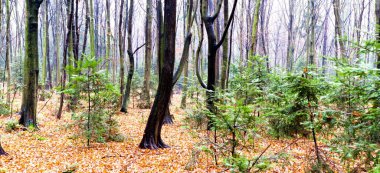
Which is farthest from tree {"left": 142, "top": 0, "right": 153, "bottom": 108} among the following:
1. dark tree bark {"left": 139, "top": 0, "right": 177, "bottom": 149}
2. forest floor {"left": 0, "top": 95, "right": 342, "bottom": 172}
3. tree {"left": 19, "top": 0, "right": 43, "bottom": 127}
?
dark tree bark {"left": 139, "top": 0, "right": 177, "bottom": 149}

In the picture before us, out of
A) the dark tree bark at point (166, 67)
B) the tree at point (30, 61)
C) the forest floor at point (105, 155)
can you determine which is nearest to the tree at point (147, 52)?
the forest floor at point (105, 155)

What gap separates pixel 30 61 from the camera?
787 cm

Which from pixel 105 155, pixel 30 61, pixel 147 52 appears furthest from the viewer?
pixel 147 52

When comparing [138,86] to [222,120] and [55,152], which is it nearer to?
[55,152]

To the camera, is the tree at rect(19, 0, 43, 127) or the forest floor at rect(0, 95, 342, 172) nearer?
the forest floor at rect(0, 95, 342, 172)

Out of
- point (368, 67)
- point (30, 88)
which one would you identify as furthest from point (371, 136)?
point (30, 88)

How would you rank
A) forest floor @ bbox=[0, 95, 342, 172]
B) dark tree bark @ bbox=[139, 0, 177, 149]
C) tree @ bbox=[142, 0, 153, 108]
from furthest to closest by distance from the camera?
tree @ bbox=[142, 0, 153, 108] < dark tree bark @ bbox=[139, 0, 177, 149] < forest floor @ bbox=[0, 95, 342, 172]

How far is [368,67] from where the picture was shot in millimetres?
2332

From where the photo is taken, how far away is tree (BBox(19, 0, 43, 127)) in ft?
25.2

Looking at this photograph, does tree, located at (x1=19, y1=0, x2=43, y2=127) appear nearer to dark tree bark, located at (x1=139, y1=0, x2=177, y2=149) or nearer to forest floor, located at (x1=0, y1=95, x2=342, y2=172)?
forest floor, located at (x1=0, y1=95, x2=342, y2=172)

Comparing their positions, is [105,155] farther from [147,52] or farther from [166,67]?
[147,52]

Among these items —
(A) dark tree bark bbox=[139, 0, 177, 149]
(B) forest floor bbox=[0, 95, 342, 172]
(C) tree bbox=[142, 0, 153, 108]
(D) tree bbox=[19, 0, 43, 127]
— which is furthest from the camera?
(C) tree bbox=[142, 0, 153, 108]

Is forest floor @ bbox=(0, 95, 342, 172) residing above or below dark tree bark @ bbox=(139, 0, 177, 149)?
below

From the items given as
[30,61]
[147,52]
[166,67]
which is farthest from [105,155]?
[147,52]
